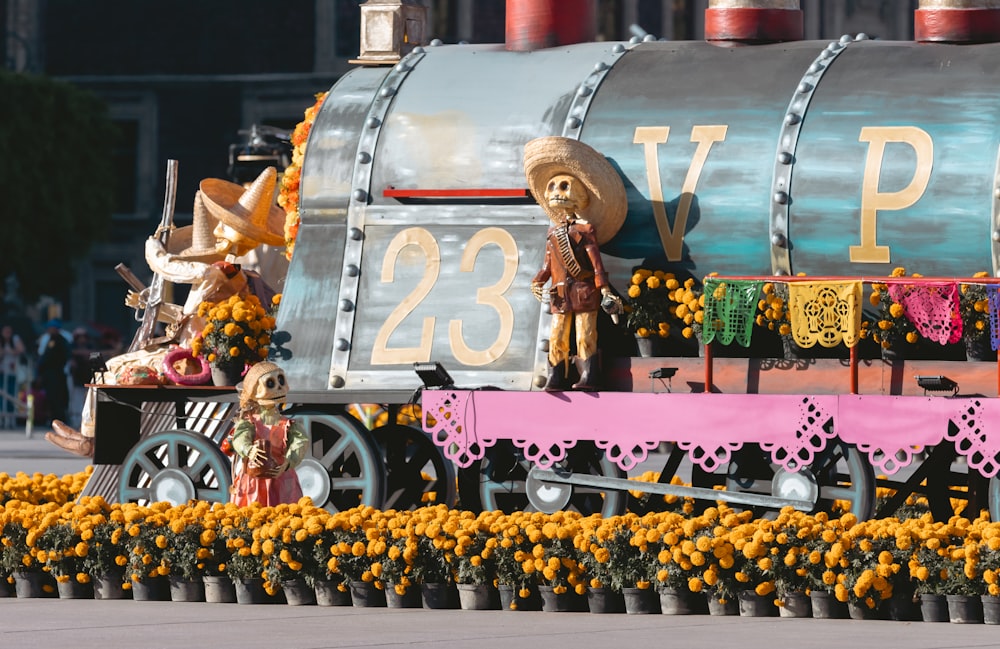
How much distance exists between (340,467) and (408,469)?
87 centimetres

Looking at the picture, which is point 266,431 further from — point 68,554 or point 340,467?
point 340,467

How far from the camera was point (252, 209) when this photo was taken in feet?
48.0

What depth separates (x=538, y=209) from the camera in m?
13.0

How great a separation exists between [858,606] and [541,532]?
1.63 metres

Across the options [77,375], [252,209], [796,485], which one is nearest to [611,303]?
[796,485]

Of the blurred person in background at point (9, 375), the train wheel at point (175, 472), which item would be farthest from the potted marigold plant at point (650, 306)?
the blurred person in background at point (9, 375)

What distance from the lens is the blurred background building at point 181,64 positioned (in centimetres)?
4528

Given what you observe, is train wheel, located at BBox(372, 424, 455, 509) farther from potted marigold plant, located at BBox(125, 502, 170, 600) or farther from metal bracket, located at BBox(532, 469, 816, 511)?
potted marigold plant, located at BBox(125, 502, 170, 600)

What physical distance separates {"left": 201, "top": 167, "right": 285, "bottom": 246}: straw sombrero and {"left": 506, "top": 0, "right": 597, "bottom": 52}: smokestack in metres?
1.81

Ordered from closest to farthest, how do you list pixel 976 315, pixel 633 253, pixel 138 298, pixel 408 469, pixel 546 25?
pixel 976 315 < pixel 633 253 < pixel 546 25 < pixel 408 469 < pixel 138 298

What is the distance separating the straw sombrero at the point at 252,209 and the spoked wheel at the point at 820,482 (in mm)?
3400

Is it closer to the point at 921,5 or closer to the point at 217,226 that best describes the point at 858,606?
the point at 921,5

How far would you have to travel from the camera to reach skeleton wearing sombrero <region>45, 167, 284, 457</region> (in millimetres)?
14195

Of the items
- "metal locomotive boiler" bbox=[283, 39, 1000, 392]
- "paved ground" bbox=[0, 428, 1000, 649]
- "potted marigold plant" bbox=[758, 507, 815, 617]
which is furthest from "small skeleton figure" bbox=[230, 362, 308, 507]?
"potted marigold plant" bbox=[758, 507, 815, 617]
